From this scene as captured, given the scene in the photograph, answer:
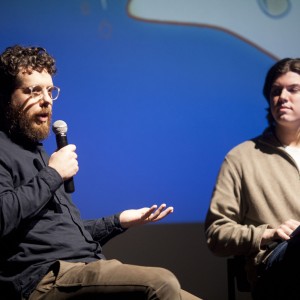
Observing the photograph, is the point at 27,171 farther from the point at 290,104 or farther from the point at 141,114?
the point at 290,104

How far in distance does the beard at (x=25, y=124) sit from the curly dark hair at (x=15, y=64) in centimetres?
7

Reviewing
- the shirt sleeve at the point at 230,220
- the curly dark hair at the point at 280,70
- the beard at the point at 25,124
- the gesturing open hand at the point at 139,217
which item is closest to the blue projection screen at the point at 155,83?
the curly dark hair at the point at 280,70

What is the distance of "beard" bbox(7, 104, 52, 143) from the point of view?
6.09ft

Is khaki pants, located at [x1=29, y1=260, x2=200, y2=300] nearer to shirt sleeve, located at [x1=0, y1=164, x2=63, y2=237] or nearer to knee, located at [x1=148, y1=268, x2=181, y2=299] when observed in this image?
knee, located at [x1=148, y1=268, x2=181, y2=299]

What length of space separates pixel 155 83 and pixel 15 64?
0.95 metres

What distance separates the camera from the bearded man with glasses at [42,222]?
1537 millimetres

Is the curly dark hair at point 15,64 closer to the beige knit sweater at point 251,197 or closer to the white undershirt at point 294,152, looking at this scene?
the beige knit sweater at point 251,197

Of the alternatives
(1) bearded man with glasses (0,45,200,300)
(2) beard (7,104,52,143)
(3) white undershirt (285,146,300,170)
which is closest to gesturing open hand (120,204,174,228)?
(1) bearded man with glasses (0,45,200,300)

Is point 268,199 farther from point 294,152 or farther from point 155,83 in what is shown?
point 155,83

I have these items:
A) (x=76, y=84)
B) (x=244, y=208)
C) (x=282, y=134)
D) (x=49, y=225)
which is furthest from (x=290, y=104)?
(x=49, y=225)

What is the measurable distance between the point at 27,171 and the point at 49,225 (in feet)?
0.61

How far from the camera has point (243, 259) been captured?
2199 mm

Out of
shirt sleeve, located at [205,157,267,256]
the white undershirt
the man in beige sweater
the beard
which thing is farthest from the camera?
the white undershirt

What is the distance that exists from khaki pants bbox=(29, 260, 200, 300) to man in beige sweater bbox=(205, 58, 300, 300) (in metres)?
0.57
